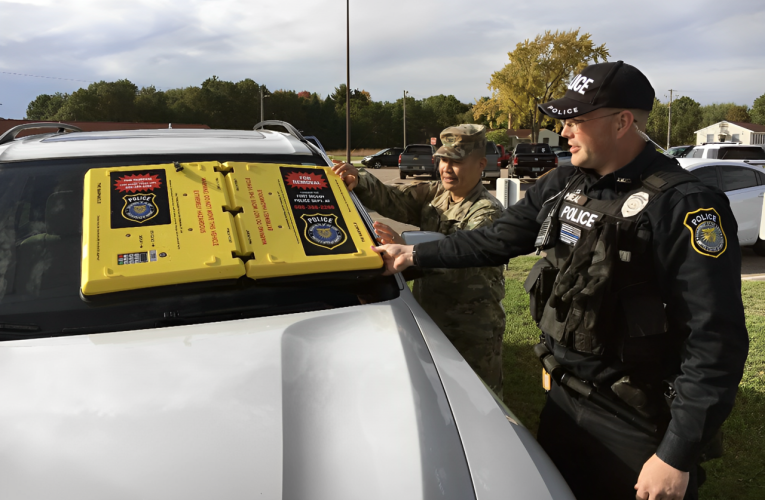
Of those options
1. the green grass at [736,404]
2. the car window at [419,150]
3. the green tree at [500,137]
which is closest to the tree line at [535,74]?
the green tree at [500,137]

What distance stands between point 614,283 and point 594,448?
530 millimetres

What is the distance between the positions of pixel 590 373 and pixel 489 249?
582mm

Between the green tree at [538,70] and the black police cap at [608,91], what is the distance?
141ft

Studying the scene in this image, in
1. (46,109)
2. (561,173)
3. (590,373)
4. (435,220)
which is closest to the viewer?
(590,373)

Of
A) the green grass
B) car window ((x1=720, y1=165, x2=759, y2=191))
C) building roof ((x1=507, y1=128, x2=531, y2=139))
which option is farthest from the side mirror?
building roof ((x1=507, y1=128, x2=531, y2=139))

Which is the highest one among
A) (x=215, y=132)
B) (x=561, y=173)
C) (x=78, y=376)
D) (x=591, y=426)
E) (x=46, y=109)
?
(x=46, y=109)

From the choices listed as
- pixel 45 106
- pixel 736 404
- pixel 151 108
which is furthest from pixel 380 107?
pixel 736 404

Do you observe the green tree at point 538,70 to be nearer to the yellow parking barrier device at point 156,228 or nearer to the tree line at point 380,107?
the tree line at point 380,107

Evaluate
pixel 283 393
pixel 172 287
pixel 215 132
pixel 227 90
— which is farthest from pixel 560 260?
pixel 227 90

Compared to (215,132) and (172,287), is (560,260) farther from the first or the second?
(215,132)

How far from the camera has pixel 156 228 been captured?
1.81 m

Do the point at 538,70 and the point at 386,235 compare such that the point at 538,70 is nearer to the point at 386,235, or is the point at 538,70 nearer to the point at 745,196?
the point at 745,196

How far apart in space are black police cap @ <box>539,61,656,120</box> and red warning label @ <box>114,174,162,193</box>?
4.50 feet

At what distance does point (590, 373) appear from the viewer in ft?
5.41
